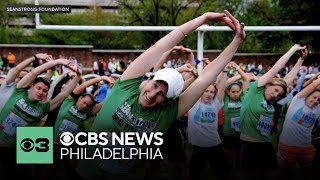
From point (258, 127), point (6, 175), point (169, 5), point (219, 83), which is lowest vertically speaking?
point (6, 175)

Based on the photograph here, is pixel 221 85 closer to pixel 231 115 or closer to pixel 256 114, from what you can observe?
pixel 231 115

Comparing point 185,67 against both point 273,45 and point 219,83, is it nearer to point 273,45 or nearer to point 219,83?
point 219,83

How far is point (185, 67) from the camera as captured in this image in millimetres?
3047

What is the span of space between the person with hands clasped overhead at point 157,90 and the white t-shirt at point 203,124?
1.24 meters

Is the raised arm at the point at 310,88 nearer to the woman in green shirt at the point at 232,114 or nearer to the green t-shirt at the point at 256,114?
the green t-shirt at the point at 256,114

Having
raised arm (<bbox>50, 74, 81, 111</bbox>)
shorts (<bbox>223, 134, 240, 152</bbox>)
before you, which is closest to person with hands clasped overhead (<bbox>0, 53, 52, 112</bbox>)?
raised arm (<bbox>50, 74, 81, 111</bbox>)

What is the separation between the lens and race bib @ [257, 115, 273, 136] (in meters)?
3.39

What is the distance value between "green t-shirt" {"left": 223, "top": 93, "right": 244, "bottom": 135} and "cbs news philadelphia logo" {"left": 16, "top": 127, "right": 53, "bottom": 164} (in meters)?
1.54

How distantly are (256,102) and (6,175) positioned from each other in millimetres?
1847

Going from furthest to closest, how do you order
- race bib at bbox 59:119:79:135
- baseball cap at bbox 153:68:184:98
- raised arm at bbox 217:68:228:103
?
raised arm at bbox 217:68:228:103, race bib at bbox 59:119:79:135, baseball cap at bbox 153:68:184:98

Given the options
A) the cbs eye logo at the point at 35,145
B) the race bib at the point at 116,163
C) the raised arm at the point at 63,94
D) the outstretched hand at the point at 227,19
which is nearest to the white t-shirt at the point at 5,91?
the raised arm at the point at 63,94

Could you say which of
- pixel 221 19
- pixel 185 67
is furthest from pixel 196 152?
pixel 221 19

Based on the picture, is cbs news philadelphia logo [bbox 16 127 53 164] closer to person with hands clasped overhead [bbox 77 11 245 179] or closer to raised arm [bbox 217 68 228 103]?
person with hands clasped overhead [bbox 77 11 245 179]

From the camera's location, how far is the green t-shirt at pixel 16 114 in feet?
9.94
